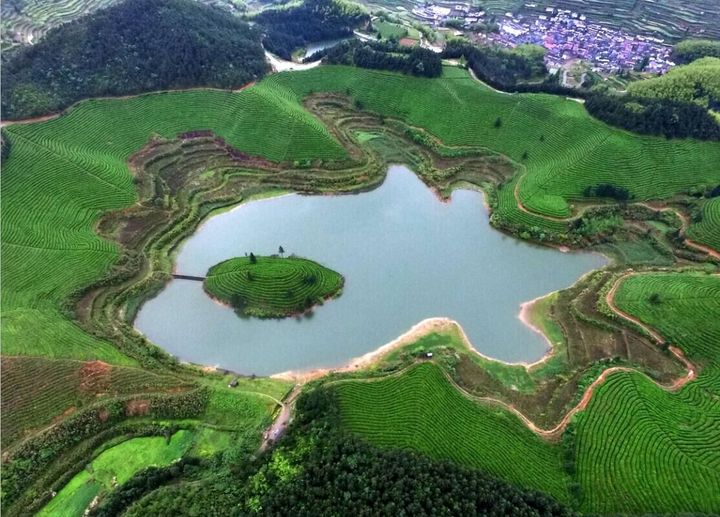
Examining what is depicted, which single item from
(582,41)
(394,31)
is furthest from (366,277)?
(582,41)

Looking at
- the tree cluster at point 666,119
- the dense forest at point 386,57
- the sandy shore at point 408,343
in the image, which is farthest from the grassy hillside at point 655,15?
the sandy shore at point 408,343

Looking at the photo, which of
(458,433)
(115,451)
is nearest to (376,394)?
(458,433)

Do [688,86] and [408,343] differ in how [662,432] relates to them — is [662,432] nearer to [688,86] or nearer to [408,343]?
[408,343]

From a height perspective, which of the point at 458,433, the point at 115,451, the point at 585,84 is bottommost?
the point at 115,451

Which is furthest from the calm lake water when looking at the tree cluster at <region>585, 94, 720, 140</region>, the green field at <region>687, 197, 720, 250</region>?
the tree cluster at <region>585, 94, 720, 140</region>

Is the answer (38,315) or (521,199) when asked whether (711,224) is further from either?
(38,315)

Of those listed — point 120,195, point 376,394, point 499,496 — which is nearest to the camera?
point 499,496

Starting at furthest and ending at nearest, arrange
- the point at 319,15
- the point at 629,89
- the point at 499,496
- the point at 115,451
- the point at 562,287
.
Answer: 1. the point at 319,15
2. the point at 629,89
3. the point at 562,287
4. the point at 115,451
5. the point at 499,496
